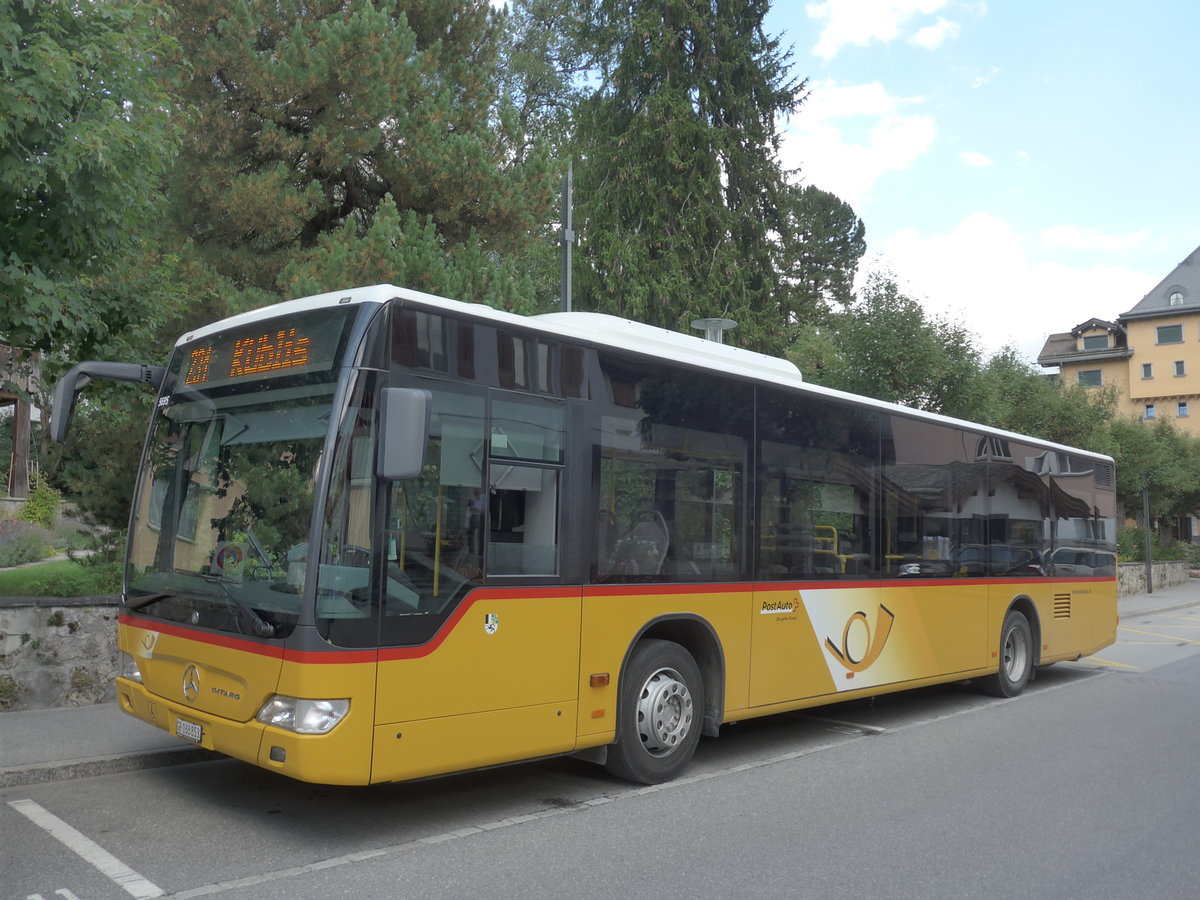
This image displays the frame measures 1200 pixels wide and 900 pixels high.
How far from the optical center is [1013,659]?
37.6ft

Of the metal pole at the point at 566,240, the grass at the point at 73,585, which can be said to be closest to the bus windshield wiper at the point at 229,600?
the grass at the point at 73,585

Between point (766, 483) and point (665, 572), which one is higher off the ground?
point (766, 483)

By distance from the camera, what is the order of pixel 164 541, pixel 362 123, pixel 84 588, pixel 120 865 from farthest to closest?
pixel 362 123, pixel 84 588, pixel 164 541, pixel 120 865

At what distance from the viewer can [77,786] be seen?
6410mm

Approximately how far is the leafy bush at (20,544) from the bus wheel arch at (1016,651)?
1848 centimetres

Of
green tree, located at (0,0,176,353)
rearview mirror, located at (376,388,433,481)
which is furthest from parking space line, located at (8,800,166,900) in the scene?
green tree, located at (0,0,176,353)

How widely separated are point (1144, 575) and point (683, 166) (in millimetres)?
21360

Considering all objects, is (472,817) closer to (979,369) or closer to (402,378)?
(402,378)

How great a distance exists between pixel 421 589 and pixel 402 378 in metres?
1.12

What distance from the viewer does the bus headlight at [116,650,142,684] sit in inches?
242

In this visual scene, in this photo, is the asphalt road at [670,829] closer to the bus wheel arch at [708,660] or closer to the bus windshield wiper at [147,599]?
the bus wheel arch at [708,660]

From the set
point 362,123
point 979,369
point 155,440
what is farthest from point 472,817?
point 979,369

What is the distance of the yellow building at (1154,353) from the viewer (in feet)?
216

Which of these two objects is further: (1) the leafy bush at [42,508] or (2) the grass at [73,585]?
(1) the leafy bush at [42,508]
